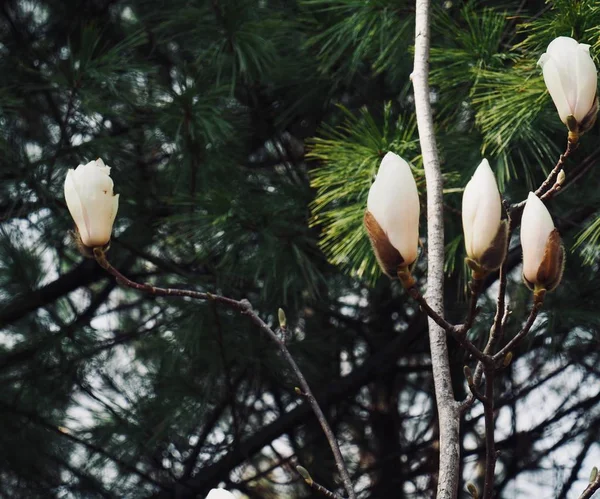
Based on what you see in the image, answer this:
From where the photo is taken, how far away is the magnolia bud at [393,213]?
0.42 meters

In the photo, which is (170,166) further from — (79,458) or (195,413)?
(79,458)

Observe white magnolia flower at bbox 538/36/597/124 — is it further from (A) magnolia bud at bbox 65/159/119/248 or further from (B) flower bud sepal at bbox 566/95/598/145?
(A) magnolia bud at bbox 65/159/119/248

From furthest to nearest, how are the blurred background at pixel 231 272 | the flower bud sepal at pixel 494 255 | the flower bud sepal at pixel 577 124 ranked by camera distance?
the blurred background at pixel 231 272, the flower bud sepal at pixel 577 124, the flower bud sepal at pixel 494 255

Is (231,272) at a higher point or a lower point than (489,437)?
higher

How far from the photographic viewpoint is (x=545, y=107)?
1043 millimetres

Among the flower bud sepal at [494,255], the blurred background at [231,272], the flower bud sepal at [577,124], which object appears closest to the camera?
the flower bud sepal at [494,255]

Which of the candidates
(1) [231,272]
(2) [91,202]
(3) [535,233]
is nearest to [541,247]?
(3) [535,233]

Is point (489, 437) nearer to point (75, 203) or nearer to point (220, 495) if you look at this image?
point (220, 495)

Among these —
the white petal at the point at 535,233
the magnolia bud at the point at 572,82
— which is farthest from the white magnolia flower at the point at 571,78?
the white petal at the point at 535,233

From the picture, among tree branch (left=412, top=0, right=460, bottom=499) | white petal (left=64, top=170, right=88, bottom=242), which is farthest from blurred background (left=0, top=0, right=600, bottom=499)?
white petal (left=64, top=170, right=88, bottom=242)

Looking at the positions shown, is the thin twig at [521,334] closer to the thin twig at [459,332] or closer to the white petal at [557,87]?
the thin twig at [459,332]

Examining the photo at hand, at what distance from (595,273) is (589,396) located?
41cm

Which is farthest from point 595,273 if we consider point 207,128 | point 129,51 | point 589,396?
point 129,51

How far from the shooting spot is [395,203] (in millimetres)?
416
